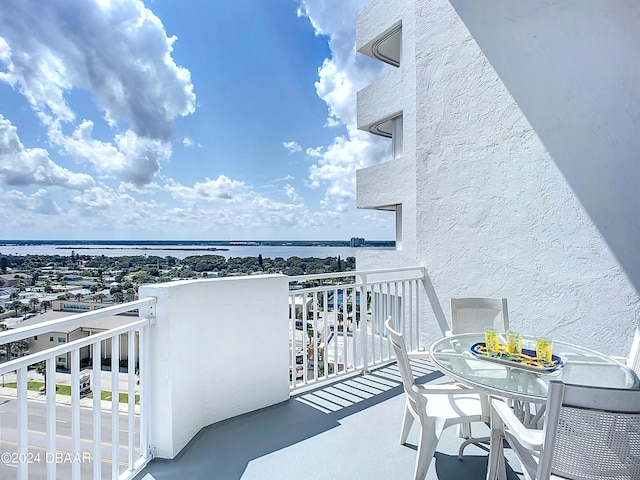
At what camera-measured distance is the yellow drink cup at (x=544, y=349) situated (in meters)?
2.00

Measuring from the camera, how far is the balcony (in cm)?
164

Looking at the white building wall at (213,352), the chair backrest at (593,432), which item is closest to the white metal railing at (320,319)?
the white building wall at (213,352)

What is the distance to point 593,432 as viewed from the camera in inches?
47.1

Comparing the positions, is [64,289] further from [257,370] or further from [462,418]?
[462,418]

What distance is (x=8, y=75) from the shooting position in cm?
1001

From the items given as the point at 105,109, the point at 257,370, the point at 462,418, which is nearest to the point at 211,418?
the point at 257,370

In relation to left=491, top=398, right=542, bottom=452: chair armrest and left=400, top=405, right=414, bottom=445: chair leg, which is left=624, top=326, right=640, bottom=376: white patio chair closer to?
left=491, top=398, right=542, bottom=452: chair armrest

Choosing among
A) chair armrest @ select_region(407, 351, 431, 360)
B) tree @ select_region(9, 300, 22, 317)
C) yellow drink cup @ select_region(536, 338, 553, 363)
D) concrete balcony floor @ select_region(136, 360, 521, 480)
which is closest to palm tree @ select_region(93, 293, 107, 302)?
tree @ select_region(9, 300, 22, 317)

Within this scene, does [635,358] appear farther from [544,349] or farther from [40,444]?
[40,444]

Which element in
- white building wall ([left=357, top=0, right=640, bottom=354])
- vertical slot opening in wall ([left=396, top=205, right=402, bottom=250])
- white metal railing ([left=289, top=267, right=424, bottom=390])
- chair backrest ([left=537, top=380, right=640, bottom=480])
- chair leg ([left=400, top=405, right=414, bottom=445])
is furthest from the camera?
vertical slot opening in wall ([left=396, top=205, right=402, bottom=250])

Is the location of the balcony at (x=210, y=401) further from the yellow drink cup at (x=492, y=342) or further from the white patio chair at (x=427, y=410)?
the yellow drink cup at (x=492, y=342)

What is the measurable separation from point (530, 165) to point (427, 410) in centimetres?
263

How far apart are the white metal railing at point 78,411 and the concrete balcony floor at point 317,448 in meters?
0.33

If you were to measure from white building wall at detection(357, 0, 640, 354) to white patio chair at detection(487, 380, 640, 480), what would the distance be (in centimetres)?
223
